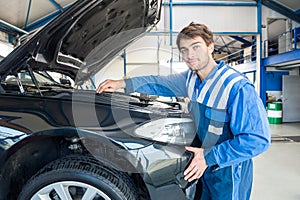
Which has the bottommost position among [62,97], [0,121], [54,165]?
[54,165]

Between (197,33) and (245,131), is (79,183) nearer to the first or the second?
(245,131)

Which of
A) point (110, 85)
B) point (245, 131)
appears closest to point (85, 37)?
point (110, 85)

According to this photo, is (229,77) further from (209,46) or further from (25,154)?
(25,154)

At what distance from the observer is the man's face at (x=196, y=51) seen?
1152mm

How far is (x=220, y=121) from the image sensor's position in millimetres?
1153

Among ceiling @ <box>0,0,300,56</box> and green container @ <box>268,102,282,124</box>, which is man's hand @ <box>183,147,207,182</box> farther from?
ceiling @ <box>0,0,300,56</box>

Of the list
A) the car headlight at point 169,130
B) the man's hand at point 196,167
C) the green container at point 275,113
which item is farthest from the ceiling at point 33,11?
the man's hand at point 196,167

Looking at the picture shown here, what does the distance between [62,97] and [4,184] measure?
520 millimetres

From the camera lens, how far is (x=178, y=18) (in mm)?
8891

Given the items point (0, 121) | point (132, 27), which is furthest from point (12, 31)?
point (0, 121)

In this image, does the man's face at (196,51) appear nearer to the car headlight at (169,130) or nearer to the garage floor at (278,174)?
the car headlight at (169,130)

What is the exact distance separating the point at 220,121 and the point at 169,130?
0.25m

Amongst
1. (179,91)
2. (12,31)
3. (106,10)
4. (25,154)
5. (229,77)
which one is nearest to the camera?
(229,77)

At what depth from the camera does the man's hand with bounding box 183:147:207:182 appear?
3.62 ft
